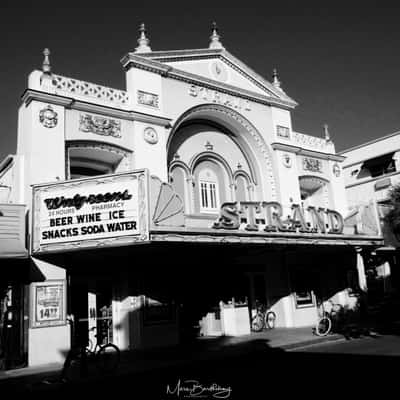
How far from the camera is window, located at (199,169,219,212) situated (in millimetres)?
18391

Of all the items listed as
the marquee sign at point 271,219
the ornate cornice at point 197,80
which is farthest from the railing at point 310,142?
the marquee sign at point 271,219

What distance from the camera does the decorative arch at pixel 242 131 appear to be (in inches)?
741

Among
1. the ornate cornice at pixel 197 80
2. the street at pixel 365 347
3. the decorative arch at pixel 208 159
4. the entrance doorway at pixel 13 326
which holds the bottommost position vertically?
the street at pixel 365 347

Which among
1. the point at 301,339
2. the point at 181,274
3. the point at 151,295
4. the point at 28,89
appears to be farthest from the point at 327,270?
the point at 28,89

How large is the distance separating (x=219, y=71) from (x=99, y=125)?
700cm

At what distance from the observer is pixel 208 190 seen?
61.4ft

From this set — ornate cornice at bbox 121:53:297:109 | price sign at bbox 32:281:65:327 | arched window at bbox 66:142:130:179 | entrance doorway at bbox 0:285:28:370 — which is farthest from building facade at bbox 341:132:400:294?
entrance doorway at bbox 0:285:28:370

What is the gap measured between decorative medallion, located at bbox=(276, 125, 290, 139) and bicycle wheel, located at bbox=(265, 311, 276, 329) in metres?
8.11

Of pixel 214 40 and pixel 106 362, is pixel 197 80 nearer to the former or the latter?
pixel 214 40

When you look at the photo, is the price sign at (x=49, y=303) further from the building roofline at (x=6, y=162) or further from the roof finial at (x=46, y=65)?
the roof finial at (x=46, y=65)

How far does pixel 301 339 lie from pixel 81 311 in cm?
743

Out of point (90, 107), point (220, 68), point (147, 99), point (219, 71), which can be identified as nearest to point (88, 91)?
point (90, 107)

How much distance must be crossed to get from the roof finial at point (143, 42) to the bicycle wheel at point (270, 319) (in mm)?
12029

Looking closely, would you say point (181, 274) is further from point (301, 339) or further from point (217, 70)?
point (217, 70)
